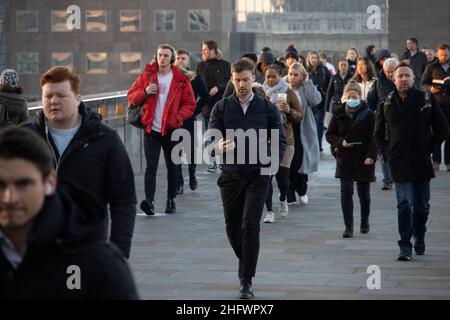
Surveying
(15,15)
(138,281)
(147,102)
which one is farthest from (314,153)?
(15,15)

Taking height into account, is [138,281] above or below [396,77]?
below

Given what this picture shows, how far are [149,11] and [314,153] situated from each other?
37.4 metres

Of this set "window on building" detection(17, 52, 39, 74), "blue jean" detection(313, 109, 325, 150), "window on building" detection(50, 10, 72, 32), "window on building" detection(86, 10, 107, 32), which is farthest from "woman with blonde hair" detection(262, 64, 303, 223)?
"window on building" detection(17, 52, 39, 74)

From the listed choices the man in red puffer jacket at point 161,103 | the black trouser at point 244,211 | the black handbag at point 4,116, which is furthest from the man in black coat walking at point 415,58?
the black trouser at point 244,211

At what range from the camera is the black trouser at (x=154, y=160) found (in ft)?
47.0

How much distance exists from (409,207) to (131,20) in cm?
4168

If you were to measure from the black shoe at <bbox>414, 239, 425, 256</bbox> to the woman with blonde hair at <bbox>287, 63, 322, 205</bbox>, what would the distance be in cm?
375

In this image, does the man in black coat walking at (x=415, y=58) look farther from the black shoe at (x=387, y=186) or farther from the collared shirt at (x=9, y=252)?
the collared shirt at (x=9, y=252)

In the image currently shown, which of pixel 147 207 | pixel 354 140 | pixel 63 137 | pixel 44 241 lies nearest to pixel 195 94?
pixel 147 207

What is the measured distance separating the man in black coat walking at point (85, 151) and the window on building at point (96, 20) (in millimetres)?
46042

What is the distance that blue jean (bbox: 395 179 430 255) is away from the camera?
1102 cm

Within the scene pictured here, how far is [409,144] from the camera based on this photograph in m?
11.0

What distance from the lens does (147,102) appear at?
14.6 metres
